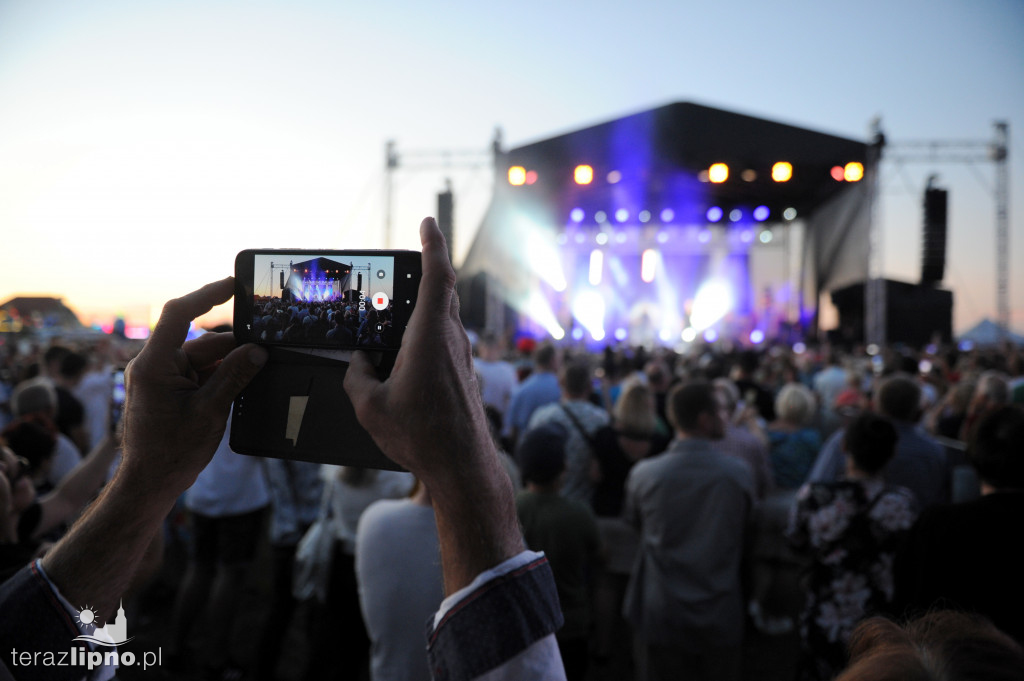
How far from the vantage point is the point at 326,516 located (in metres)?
3.22

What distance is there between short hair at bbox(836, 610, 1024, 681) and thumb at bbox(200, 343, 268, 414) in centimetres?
89

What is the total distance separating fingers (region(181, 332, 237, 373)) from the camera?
1011mm

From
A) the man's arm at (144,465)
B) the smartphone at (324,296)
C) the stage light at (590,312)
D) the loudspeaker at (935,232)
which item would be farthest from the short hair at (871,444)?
the stage light at (590,312)

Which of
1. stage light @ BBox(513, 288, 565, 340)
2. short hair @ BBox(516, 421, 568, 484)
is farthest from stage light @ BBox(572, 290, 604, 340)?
short hair @ BBox(516, 421, 568, 484)

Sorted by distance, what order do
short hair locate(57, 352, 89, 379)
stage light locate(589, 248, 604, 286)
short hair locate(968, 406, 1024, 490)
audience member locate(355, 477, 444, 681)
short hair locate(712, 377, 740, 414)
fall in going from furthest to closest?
1. stage light locate(589, 248, 604, 286)
2. short hair locate(57, 352, 89, 379)
3. short hair locate(712, 377, 740, 414)
4. short hair locate(968, 406, 1024, 490)
5. audience member locate(355, 477, 444, 681)

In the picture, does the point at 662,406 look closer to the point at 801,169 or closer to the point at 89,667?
the point at 89,667

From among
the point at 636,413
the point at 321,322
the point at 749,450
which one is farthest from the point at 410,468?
the point at 749,450

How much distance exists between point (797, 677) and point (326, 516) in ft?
7.88

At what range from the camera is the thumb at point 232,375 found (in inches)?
36.1

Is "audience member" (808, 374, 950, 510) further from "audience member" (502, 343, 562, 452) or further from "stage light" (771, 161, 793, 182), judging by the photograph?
"stage light" (771, 161, 793, 182)

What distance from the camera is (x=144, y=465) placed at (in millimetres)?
898

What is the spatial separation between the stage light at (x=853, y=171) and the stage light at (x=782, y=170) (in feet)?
3.23

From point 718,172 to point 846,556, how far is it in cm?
944

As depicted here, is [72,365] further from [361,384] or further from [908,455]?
[908,455]
